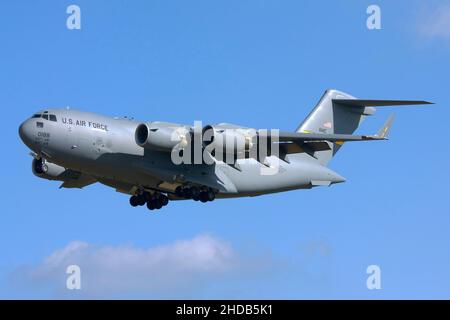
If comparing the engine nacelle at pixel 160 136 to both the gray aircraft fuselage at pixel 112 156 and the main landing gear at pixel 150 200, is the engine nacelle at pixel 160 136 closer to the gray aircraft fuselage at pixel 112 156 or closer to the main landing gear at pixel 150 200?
the gray aircraft fuselage at pixel 112 156

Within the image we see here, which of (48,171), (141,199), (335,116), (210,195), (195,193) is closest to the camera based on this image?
(195,193)

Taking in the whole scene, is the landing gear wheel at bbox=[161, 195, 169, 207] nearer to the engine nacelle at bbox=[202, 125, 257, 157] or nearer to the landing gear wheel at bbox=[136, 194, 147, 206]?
the landing gear wheel at bbox=[136, 194, 147, 206]

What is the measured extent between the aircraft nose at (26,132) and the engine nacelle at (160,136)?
246 centimetres

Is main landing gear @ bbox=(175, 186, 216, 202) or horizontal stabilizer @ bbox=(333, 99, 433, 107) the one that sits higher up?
horizontal stabilizer @ bbox=(333, 99, 433, 107)

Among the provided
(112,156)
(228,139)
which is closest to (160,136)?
(112,156)

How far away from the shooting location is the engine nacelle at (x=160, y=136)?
23109mm

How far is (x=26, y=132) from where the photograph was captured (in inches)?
886

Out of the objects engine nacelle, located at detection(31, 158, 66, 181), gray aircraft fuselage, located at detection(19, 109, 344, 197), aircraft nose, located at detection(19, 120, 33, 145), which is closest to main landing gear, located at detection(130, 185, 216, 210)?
gray aircraft fuselage, located at detection(19, 109, 344, 197)

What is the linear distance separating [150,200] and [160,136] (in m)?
2.57

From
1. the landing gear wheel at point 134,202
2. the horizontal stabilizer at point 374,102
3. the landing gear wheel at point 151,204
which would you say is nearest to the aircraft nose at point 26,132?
the landing gear wheel at point 134,202

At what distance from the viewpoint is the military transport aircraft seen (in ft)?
74.5

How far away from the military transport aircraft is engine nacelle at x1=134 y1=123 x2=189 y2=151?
0.02 metres

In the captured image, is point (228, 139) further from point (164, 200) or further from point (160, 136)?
point (164, 200)

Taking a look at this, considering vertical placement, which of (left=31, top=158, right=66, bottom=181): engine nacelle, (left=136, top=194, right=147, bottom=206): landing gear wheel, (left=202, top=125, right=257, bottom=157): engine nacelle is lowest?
(left=136, top=194, right=147, bottom=206): landing gear wheel
